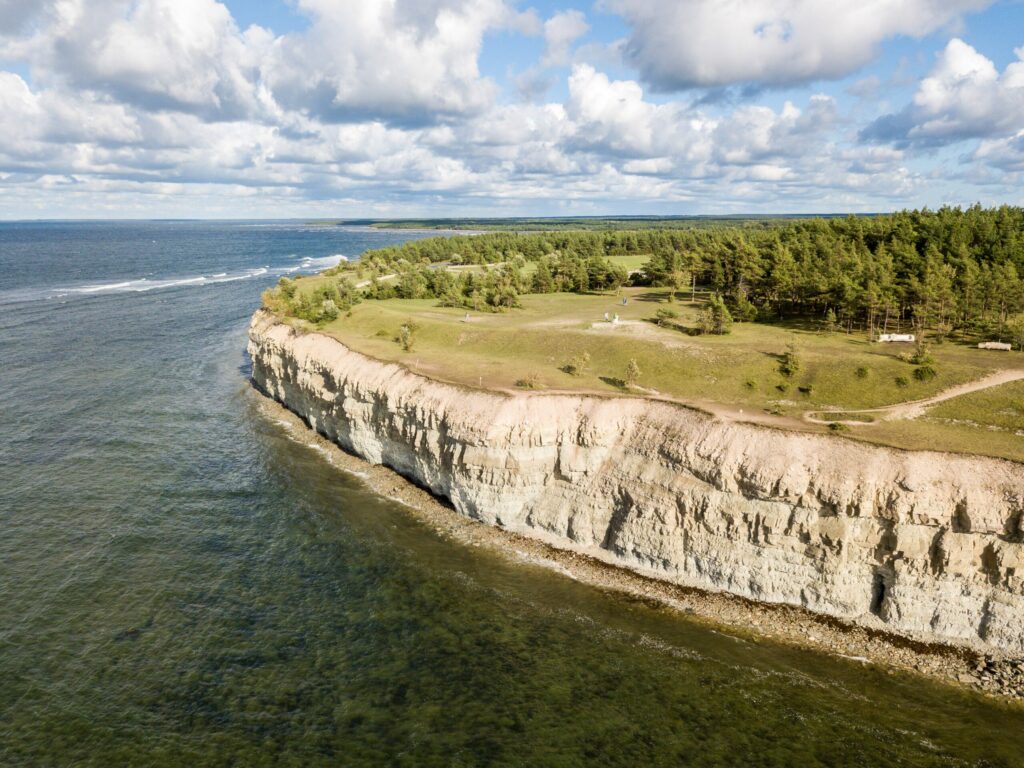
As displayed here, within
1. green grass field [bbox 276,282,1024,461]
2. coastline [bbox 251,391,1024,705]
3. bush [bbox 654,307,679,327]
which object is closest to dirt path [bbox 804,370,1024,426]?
green grass field [bbox 276,282,1024,461]

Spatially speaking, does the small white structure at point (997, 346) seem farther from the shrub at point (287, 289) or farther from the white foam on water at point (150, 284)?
the white foam on water at point (150, 284)

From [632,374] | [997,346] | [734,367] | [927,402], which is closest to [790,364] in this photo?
[734,367]

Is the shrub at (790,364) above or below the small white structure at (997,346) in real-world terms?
below

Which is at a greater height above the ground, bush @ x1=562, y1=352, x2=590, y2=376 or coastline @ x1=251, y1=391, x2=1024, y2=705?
bush @ x1=562, y1=352, x2=590, y2=376

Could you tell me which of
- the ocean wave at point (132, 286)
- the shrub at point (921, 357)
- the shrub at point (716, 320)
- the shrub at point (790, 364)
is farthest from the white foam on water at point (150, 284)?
the shrub at point (921, 357)

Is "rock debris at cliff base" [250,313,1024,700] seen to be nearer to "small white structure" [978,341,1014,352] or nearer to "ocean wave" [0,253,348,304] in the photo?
"small white structure" [978,341,1014,352]

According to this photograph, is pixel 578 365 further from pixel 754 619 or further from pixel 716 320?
pixel 754 619

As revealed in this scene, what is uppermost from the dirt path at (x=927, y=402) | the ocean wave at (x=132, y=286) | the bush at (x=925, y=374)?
the ocean wave at (x=132, y=286)
